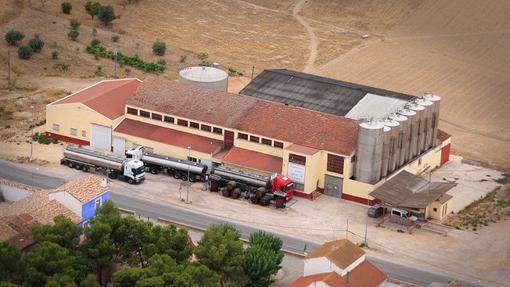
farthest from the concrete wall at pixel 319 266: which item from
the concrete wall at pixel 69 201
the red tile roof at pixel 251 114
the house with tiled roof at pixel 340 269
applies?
the red tile roof at pixel 251 114

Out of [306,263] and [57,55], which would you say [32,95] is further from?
[306,263]

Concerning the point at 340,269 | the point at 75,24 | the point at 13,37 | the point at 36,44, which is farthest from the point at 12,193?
the point at 75,24

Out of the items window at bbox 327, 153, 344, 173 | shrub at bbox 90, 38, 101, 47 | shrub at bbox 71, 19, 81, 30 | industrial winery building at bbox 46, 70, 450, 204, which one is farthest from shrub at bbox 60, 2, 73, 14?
window at bbox 327, 153, 344, 173

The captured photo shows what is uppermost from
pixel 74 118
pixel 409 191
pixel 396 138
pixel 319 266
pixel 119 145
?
pixel 396 138

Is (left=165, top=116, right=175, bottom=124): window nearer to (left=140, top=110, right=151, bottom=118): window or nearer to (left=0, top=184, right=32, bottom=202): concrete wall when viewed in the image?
(left=140, top=110, right=151, bottom=118): window

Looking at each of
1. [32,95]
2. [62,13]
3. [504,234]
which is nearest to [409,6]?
[62,13]

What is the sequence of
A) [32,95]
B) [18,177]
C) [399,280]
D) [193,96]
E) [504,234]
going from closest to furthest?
[399,280] → [504,234] → [18,177] → [193,96] → [32,95]

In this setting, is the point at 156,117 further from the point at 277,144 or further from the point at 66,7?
the point at 66,7
